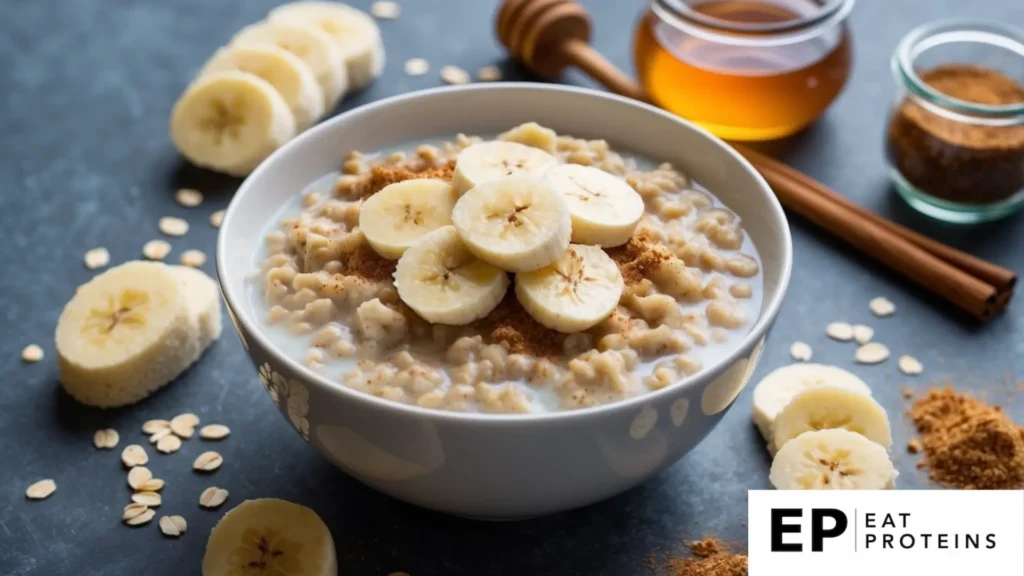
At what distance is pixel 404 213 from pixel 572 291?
0.28m

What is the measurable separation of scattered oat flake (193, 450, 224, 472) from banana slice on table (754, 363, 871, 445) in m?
0.78

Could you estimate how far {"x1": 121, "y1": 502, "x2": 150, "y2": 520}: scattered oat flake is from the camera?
167 cm

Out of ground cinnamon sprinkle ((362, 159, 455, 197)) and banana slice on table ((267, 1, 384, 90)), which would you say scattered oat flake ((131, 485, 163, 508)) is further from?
banana slice on table ((267, 1, 384, 90))

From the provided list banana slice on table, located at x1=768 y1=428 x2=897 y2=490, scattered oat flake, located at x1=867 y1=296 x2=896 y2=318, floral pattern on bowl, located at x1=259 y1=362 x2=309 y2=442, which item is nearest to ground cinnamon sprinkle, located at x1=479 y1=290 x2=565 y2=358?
floral pattern on bowl, located at x1=259 y1=362 x2=309 y2=442

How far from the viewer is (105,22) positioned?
2732 mm

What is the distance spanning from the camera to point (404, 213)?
166 cm

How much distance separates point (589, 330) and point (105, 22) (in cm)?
168

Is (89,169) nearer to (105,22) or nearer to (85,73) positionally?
(85,73)

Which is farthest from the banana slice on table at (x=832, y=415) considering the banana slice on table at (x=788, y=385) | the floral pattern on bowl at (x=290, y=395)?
the floral pattern on bowl at (x=290, y=395)

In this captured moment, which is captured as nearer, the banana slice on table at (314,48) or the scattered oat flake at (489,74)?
the banana slice on table at (314,48)

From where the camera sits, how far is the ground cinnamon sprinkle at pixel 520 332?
4.97ft

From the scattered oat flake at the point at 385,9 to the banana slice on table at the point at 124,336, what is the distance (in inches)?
40.6

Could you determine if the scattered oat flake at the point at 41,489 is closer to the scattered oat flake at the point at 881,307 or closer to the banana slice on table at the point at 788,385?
the banana slice on table at the point at 788,385

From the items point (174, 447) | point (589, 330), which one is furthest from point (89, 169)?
point (589, 330)
